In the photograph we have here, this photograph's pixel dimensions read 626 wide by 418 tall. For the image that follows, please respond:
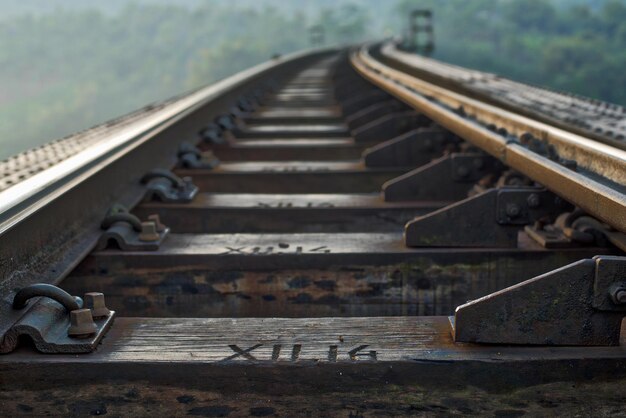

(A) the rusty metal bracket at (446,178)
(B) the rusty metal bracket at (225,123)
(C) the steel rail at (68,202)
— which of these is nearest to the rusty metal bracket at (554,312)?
(C) the steel rail at (68,202)

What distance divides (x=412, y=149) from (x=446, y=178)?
102 centimetres

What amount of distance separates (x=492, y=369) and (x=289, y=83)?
35.3 ft

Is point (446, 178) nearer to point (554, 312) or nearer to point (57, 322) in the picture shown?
point (554, 312)

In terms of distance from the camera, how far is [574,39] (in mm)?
105375

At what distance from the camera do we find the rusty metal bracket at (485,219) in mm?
2586

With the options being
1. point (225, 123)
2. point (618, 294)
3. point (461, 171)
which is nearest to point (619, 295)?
point (618, 294)

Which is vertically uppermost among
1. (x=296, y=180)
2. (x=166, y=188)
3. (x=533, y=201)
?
(x=533, y=201)

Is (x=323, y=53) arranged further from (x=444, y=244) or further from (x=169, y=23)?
(x=169, y=23)

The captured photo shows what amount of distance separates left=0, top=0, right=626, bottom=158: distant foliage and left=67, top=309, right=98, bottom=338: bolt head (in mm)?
104590

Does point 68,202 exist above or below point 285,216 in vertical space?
above

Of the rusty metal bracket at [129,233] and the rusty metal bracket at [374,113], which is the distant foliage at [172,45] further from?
the rusty metal bracket at [129,233]

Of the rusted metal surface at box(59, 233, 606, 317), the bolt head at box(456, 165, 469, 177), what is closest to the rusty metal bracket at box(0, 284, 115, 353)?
the rusted metal surface at box(59, 233, 606, 317)

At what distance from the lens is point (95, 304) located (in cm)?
192

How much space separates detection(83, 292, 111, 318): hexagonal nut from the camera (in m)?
1.91
